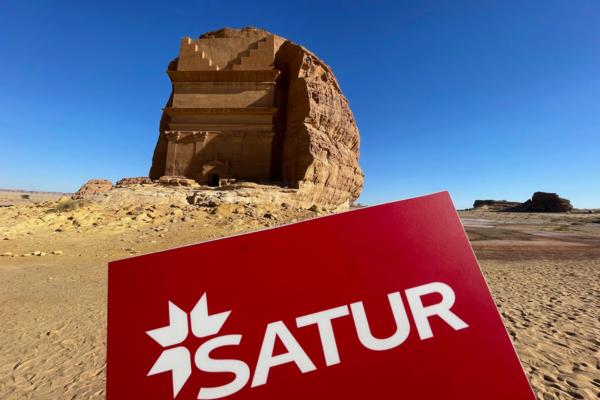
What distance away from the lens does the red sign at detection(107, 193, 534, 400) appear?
1246 millimetres

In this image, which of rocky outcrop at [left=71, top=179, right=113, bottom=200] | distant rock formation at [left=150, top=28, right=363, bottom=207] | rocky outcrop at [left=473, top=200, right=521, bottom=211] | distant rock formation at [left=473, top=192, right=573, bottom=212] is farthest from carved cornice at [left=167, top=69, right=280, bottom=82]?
rocky outcrop at [left=473, top=200, right=521, bottom=211]

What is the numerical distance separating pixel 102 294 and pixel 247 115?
16.1 meters

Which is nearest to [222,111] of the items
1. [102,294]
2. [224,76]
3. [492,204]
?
[224,76]

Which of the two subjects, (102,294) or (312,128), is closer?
(102,294)

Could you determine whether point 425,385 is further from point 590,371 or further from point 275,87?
point 275,87

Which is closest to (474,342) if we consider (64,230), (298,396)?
(298,396)

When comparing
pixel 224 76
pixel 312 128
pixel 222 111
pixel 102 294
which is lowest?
pixel 102 294

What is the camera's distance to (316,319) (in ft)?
4.31

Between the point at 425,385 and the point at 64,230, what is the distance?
42.8 ft

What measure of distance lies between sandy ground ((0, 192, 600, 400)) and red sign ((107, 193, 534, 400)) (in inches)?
103

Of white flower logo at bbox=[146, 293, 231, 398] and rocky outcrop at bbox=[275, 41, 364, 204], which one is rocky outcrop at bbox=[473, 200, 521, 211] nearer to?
rocky outcrop at bbox=[275, 41, 364, 204]

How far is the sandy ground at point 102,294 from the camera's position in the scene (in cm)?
331

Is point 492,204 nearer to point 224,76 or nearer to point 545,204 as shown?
point 545,204

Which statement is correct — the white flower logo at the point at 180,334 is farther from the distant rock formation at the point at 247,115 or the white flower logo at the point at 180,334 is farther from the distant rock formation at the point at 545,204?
the distant rock formation at the point at 545,204
